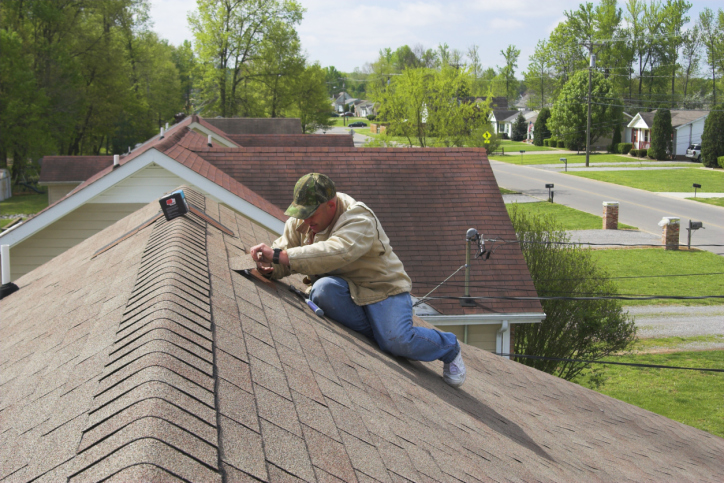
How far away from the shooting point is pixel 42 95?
43.3 meters

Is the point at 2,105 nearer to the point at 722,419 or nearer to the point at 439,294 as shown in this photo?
the point at 439,294

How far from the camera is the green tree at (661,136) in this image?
67812 mm

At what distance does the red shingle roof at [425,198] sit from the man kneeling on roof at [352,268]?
23.9 ft

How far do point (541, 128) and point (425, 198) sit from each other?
80651mm

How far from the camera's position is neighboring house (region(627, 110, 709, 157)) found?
228 feet

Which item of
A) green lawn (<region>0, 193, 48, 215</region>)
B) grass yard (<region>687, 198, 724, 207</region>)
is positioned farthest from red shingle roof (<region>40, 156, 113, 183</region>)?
grass yard (<region>687, 198, 724, 207</region>)

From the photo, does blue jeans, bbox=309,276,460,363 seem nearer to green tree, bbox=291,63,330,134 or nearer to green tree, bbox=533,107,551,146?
green tree, bbox=291,63,330,134

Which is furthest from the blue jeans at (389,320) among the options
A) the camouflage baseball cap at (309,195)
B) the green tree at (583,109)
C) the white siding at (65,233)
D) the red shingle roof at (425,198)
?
the green tree at (583,109)

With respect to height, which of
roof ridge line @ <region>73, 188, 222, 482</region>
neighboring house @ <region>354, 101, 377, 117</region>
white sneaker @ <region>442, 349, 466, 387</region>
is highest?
neighboring house @ <region>354, 101, 377, 117</region>

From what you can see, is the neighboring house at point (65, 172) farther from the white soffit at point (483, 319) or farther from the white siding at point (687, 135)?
the white siding at point (687, 135)

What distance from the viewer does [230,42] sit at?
5522 centimetres

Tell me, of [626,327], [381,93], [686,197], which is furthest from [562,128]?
[626,327]

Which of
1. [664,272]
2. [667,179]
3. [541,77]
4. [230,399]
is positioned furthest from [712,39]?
[230,399]

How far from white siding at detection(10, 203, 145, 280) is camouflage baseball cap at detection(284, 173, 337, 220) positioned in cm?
684
